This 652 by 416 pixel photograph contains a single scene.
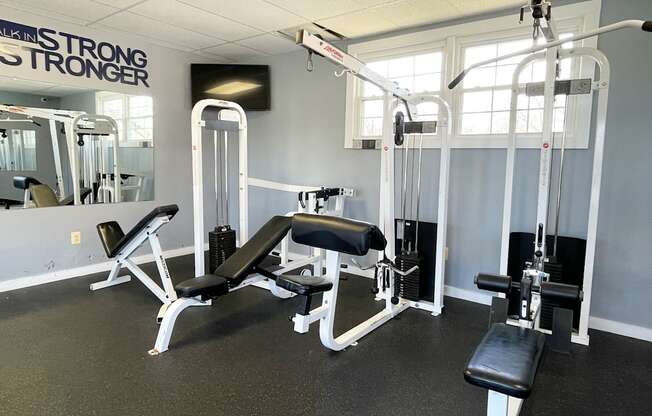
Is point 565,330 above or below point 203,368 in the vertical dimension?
above

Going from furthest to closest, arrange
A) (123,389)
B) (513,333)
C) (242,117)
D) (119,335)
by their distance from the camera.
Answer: (242,117) → (119,335) → (123,389) → (513,333)

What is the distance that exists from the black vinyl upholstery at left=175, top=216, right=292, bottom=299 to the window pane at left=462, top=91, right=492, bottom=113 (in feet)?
6.04

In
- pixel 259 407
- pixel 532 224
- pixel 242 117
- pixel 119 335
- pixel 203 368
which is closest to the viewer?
pixel 259 407

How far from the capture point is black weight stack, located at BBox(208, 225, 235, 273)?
3441mm

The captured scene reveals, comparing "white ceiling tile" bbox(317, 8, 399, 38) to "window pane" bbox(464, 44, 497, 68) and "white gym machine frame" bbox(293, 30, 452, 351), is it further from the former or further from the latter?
"white gym machine frame" bbox(293, 30, 452, 351)

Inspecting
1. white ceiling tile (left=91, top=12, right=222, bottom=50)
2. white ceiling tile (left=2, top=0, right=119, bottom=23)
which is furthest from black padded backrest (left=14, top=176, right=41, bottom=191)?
white ceiling tile (left=91, top=12, right=222, bottom=50)

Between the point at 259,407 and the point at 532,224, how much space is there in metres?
2.48

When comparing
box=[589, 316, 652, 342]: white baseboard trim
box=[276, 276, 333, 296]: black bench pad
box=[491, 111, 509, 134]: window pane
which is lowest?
box=[589, 316, 652, 342]: white baseboard trim

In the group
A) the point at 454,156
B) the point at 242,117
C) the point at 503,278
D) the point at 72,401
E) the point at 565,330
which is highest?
the point at 242,117

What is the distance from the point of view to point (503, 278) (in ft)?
6.70

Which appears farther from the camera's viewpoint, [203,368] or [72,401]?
[203,368]

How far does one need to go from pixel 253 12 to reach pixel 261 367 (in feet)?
8.96

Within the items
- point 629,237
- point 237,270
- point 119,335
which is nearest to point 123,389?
point 119,335

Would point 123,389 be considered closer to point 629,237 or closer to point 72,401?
point 72,401
